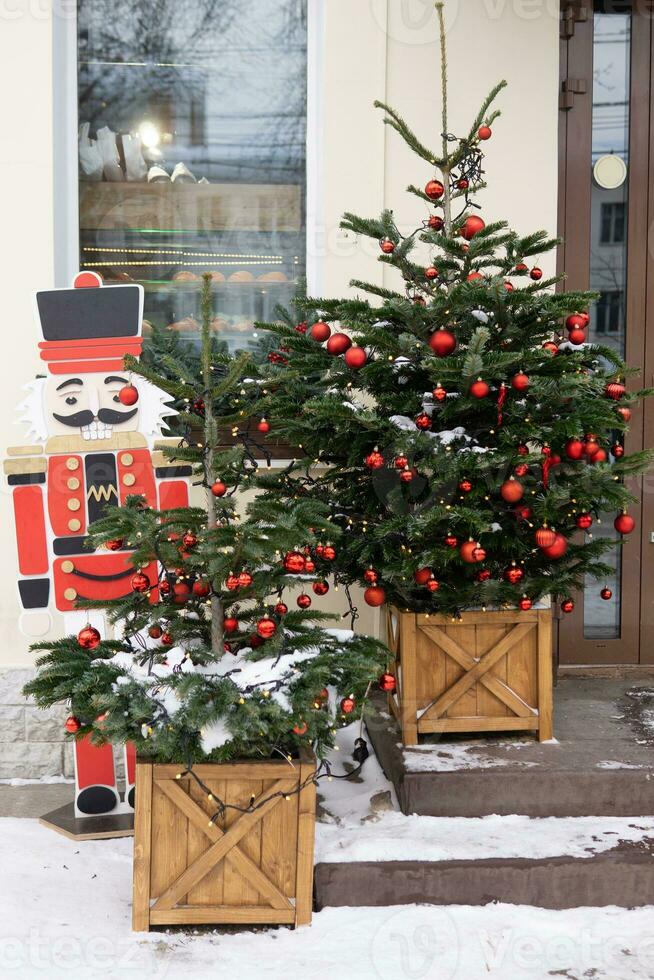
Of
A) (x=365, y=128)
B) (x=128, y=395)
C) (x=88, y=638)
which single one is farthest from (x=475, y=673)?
(x=365, y=128)

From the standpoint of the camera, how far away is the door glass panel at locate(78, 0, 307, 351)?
4.57m

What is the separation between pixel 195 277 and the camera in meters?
4.63

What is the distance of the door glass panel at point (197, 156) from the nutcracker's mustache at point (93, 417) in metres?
1.19

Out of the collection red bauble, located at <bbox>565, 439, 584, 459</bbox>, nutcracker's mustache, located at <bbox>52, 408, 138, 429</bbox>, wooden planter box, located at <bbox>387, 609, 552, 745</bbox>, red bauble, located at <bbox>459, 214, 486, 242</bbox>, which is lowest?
wooden planter box, located at <bbox>387, 609, 552, 745</bbox>

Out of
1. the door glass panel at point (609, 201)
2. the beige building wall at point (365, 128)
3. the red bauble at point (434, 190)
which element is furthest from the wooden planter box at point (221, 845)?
the door glass panel at point (609, 201)

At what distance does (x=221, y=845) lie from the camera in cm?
268

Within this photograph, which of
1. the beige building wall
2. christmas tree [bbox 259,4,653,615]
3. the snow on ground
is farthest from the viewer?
the beige building wall

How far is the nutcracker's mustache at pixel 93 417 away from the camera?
3.47m

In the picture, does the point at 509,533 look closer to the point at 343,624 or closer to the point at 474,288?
the point at 474,288

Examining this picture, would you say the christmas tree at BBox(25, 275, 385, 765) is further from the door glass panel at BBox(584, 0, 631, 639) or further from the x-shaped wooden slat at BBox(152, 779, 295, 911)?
the door glass panel at BBox(584, 0, 631, 639)

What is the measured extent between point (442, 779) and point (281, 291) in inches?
101

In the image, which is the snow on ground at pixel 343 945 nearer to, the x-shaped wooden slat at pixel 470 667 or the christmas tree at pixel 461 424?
the x-shaped wooden slat at pixel 470 667

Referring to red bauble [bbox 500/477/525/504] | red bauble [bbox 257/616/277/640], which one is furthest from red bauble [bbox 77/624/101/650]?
red bauble [bbox 500/477/525/504]

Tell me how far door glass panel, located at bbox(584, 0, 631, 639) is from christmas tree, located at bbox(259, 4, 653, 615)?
1.20 m
